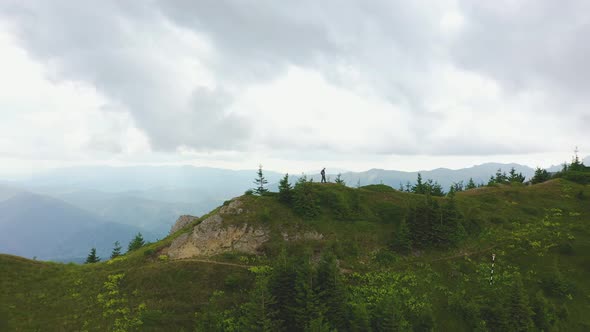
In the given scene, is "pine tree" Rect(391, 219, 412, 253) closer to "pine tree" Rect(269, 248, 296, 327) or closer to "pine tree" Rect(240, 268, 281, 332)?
"pine tree" Rect(269, 248, 296, 327)

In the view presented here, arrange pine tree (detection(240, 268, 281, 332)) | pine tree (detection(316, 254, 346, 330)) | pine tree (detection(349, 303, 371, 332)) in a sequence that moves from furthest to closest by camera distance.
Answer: pine tree (detection(316, 254, 346, 330))
pine tree (detection(349, 303, 371, 332))
pine tree (detection(240, 268, 281, 332))

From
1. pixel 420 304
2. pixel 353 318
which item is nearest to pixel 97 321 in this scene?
pixel 353 318

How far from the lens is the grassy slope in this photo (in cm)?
3462

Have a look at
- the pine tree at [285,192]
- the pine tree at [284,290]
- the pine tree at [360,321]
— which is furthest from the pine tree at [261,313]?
the pine tree at [285,192]

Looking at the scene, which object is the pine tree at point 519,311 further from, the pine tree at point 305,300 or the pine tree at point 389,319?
the pine tree at point 305,300

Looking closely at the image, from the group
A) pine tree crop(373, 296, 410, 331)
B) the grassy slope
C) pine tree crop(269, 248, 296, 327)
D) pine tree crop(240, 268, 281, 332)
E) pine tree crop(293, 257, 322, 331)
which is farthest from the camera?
the grassy slope

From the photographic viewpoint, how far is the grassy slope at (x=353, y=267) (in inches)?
1363

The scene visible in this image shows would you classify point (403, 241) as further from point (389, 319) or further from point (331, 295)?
point (331, 295)

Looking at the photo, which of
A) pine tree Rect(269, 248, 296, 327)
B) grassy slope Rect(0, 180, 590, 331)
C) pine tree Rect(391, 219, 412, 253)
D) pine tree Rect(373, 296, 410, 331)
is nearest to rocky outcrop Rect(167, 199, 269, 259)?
grassy slope Rect(0, 180, 590, 331)

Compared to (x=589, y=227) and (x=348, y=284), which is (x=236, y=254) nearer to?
(x=348, y=284)

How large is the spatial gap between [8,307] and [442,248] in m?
59.9

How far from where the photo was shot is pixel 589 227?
4897cm

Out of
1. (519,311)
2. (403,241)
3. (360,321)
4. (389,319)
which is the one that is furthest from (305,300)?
(403,241)

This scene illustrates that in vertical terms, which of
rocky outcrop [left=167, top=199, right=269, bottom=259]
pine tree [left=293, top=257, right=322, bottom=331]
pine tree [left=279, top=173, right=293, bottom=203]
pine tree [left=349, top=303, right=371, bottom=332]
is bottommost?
pine tree [left=349, top=303, right=371, bottom=332]
